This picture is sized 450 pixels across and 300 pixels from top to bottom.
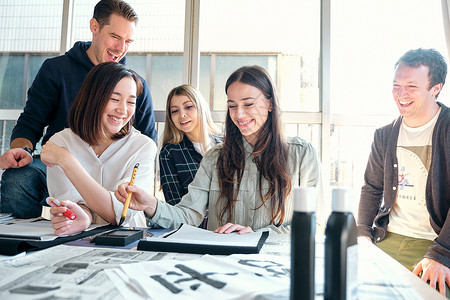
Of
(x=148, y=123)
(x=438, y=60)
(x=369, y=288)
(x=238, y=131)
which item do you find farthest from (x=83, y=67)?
(x=369, y=288)

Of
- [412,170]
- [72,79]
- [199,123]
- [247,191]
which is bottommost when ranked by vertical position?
[247,191]

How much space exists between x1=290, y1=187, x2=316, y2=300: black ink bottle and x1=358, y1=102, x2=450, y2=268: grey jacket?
1152 millimetres

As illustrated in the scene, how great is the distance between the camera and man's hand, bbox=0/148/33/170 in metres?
1.60

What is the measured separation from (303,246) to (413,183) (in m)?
1.37

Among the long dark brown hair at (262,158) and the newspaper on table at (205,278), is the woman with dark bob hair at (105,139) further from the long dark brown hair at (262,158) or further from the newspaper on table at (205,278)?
the newspaper on table at (205,278)

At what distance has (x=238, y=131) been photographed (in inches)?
62.9

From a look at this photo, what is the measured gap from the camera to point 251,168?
1490 mm

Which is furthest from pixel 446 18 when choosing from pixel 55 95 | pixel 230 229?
pixel 55 95

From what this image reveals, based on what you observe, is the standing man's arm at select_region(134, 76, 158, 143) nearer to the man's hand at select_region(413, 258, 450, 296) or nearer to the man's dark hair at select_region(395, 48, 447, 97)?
the man's dark hair at select_region(395, 48, 447, 97)

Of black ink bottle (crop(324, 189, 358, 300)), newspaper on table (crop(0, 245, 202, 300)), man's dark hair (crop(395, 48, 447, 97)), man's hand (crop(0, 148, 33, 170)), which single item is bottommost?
newspaper on table (crop(0, 245, 202, 300))

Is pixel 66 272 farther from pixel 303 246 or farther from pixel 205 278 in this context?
pixel 303 246

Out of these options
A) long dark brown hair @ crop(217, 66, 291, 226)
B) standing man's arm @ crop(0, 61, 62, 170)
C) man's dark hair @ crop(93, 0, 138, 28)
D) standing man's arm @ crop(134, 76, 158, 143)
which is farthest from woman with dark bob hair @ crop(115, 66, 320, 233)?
standing man's arm @ crop(0, 61, 62, 170)

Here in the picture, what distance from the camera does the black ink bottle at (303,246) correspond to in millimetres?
426

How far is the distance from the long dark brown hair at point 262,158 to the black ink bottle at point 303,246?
944 mm
